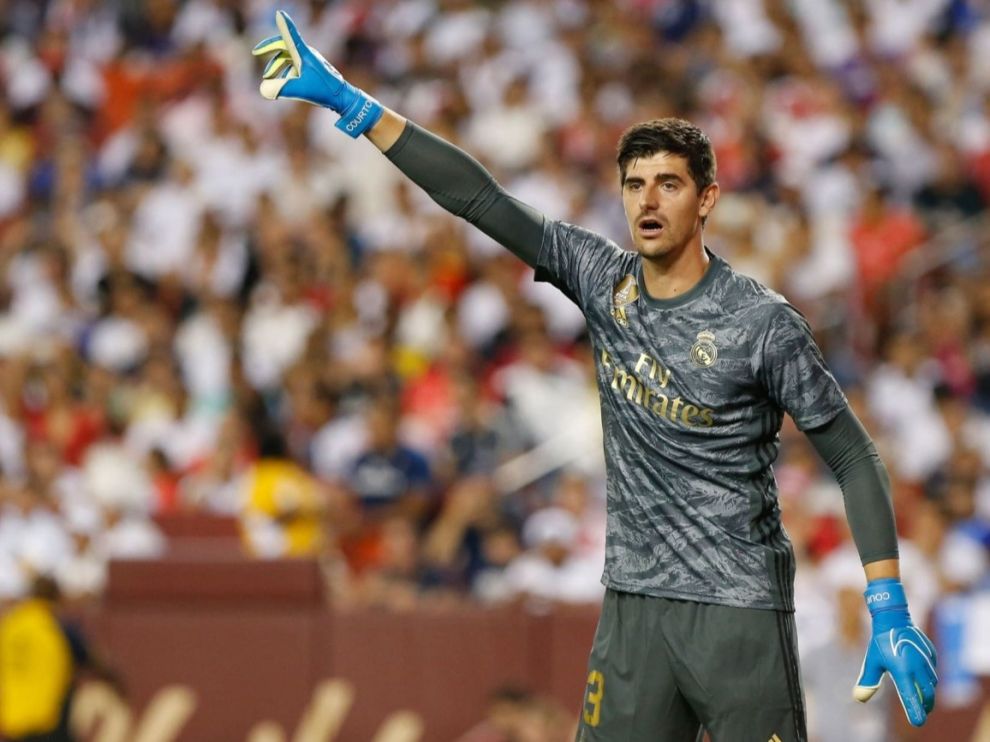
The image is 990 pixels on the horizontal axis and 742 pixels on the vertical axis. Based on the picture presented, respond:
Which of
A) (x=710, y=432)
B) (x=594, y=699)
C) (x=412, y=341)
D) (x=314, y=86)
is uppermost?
(x=412, y=341)

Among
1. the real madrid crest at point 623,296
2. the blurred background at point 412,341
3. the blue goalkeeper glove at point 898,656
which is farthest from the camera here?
the blurred background at point 412,341

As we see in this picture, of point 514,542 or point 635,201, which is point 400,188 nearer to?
point 514,542

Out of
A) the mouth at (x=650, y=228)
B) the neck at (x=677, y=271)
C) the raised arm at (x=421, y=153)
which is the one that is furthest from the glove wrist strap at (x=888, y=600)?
the raised arm at (x=421, y=153)

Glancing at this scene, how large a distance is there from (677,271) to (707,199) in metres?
0.20

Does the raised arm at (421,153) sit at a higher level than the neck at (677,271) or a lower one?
higher

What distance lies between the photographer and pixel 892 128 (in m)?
13.9

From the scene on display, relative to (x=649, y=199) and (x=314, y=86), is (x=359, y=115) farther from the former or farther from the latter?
(x=649, y=199)

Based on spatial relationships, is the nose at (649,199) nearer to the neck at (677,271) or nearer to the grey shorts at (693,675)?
the neck at (677,271)

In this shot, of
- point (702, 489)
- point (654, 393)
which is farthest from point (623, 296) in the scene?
point (702, 489)

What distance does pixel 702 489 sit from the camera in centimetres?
494

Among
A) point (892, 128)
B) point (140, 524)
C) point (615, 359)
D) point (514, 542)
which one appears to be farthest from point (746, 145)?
point (615, 359)

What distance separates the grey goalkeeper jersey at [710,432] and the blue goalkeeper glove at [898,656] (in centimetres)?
27

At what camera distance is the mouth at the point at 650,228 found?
16.1ft

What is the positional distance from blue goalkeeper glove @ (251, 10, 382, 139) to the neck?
0.83 metres
